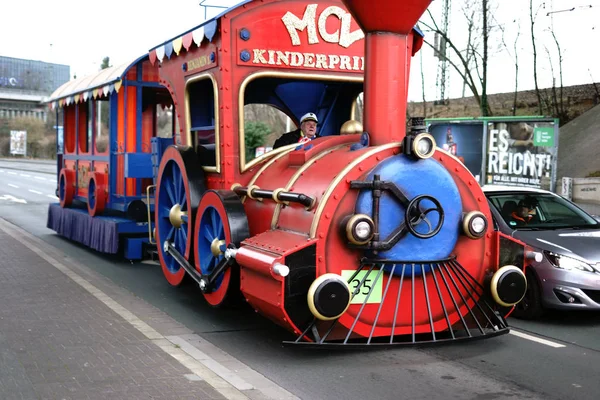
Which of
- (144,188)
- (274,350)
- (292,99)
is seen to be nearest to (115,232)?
(144,188)

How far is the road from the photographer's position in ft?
18.0

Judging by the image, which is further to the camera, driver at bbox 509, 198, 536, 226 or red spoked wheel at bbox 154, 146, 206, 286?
driver at bbox 509, 198, 536, 226

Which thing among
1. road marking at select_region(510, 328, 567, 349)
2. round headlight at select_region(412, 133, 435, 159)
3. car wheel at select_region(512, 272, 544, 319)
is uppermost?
round headlight at select_region(412, 133, 435, 159)

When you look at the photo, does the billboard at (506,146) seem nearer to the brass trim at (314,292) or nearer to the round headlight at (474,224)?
the round headlight at (474,224)

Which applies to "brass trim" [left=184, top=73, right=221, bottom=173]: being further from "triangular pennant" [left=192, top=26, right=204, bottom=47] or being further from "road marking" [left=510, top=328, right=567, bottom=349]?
"road marking" [left=510, top=328, right=567, bottom=349]

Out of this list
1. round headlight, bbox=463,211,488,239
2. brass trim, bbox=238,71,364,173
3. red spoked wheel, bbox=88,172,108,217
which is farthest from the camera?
red spoked wheel, bbox=88,172,108,217

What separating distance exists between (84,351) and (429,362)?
9.32ft

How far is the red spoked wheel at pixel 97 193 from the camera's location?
1248cm

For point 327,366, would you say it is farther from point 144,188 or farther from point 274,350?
point 144,188

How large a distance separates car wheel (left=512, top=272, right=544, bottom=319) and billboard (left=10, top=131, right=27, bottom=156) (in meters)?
81.4

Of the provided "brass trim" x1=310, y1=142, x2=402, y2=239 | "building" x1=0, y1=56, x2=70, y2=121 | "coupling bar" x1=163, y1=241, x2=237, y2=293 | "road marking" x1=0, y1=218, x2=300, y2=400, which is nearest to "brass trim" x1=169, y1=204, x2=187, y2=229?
"coupling bar" x1=163, y1=241, x2=237, y2=293

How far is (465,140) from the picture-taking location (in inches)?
802

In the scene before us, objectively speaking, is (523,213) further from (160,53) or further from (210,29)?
(160,53)

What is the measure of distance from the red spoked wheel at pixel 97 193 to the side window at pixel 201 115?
444 cm
